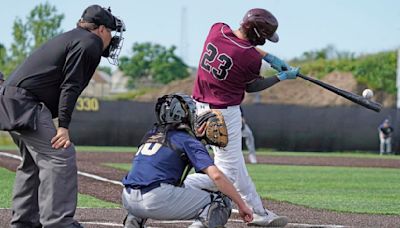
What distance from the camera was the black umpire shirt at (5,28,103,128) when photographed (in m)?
7.13

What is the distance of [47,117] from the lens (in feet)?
24.2

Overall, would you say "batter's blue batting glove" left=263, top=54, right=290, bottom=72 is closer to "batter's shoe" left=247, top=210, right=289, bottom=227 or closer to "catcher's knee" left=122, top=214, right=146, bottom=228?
"batter's shoe" left=247, top=210, right=289, bottom=227

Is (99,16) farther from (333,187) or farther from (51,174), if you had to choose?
(333,187)

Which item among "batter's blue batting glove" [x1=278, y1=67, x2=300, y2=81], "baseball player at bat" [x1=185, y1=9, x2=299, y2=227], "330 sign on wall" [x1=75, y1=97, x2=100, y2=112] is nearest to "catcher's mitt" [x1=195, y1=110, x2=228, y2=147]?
"baseball player at bat" [x1=185, y1=9, x2=299, y2=227]

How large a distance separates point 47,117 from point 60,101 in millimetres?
314

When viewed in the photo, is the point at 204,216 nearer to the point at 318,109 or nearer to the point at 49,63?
the point at 49,63

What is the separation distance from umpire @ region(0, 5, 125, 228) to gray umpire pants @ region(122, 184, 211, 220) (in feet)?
1.75

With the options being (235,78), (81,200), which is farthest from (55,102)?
(81,200)

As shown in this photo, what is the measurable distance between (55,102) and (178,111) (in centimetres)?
105

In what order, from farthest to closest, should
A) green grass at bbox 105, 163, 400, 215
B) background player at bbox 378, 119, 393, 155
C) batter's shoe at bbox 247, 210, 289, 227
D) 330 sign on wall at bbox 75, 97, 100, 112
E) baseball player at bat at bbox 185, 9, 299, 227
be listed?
background player at bbox 378, 119, 393, 155 → 330 sign on wall at bbox 75, 97, 100, 112 → green grass at bbox 105, 163, 400, 215 → baseball player at bat at bbox 185, 9, 299, 227 → batter's shoe at bbox 247, 210, 289, 227

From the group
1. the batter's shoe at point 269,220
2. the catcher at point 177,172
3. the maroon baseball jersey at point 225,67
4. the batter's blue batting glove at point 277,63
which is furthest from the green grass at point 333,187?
the catcher at point 177,172

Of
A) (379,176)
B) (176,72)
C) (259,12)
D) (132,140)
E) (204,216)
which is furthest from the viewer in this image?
(176,72)

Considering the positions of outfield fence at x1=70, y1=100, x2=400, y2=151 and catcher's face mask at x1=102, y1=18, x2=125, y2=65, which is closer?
catcher's face mask at x1=102, y1=18, x2=125, y2=65

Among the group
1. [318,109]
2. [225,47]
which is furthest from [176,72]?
[225,47]
